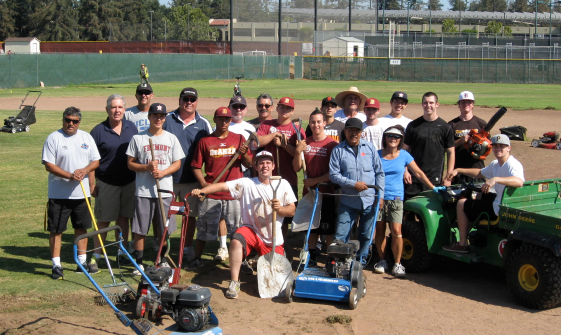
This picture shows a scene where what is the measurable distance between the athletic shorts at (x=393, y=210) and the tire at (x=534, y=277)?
4.46 ft

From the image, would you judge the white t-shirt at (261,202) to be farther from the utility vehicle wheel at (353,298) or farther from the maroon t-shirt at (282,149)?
the utility vehicle wheel at (353,298)

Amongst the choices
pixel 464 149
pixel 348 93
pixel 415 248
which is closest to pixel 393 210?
pixel 415 248

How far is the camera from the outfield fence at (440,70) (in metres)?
48.1

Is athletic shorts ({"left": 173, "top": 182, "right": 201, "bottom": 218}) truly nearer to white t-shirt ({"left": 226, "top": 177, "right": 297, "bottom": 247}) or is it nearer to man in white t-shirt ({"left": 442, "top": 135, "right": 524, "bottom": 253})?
white t-shirt ({"left": 226, "top": 177, "right": 297, "bottom": 247})

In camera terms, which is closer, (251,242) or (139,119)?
(251,242)

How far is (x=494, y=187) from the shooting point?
693 cm

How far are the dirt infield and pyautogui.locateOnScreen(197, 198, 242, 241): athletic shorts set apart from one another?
48 centimetres

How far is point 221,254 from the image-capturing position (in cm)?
764

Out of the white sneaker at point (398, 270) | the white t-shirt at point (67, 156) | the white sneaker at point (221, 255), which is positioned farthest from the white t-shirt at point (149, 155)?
the white sneaker at point (398, 270)

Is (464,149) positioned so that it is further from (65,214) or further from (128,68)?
(128,68)

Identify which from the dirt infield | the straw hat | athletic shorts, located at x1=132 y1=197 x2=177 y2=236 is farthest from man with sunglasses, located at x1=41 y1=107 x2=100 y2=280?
the straw hat

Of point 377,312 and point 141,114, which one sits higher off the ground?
point 141,114

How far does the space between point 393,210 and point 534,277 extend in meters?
1.74

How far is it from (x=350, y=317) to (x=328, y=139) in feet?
8.03
